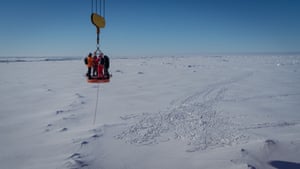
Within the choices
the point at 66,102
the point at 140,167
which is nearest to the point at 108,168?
the point at 140,167

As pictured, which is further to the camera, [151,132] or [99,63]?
[151,132]

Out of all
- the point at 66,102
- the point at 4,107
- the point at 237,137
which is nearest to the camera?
the point at 237,137

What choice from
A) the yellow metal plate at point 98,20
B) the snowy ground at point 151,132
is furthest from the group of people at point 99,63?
the snowy ground at point 151,132

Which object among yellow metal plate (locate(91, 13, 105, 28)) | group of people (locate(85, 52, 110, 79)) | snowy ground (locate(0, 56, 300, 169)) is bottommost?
snowy ground (locate(0, 56, 300, 169))

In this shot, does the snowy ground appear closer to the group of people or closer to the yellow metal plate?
the group of people

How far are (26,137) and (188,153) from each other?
4.38 m

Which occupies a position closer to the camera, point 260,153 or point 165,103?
point 260,153

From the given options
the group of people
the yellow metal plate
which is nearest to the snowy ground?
the group of people

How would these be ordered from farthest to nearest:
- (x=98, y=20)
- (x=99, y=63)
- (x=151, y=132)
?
(x=151, y=132), (x=99, y=63), (x=98, y=20)

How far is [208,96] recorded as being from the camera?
1072 cm

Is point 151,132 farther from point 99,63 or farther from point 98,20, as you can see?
point 98,20

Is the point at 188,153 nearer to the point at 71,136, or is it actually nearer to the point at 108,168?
the point at 108,168

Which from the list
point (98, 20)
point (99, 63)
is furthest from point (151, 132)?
point (98, 20)

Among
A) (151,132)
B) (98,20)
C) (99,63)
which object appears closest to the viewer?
(98,20)
